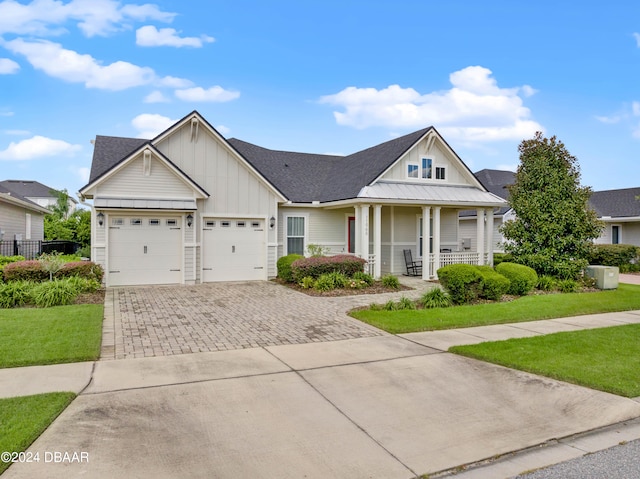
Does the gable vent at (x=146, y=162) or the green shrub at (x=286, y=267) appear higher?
the gable vent at (x=146, y=162)

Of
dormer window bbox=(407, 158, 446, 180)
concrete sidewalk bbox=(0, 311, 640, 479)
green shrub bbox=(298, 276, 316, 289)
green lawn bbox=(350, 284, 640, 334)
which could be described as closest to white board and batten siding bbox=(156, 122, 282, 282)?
green shrub bbox=(298, 276, 316, 289)

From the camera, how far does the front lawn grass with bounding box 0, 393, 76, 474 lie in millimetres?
3715

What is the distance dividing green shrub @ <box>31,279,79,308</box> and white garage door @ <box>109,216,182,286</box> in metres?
3.20

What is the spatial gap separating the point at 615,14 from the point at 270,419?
15.8 m

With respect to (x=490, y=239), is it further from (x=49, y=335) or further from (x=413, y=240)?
(x=49, y=335)

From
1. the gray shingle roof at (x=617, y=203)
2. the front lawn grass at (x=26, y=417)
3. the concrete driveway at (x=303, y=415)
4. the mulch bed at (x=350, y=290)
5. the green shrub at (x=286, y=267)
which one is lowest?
the concrete driveway at (x=303, y=415)

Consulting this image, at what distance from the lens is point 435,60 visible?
18719 mm

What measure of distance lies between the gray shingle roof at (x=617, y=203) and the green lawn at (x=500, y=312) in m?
16.9

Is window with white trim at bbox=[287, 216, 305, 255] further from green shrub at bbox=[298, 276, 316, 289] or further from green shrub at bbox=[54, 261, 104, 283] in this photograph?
green shrub at bbox=[54, 261, 104, 283]

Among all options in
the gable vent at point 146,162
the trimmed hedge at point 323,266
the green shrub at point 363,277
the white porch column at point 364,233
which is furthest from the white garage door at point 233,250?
the green shrub at point 363,277

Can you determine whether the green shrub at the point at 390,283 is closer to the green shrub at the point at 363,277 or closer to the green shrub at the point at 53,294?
the green shrub at the point at 363,277

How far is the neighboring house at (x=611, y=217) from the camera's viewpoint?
1069 inches

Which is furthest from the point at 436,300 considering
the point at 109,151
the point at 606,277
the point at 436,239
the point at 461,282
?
the point at 109,151

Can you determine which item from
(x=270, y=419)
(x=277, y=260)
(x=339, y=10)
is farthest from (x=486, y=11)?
(x=270, y=419)
